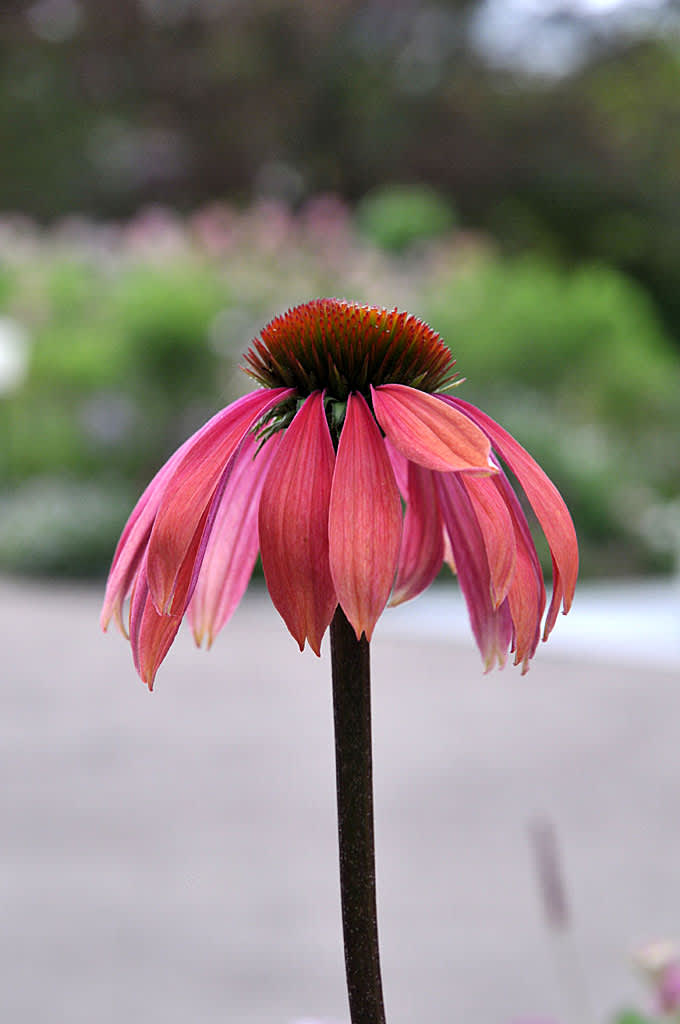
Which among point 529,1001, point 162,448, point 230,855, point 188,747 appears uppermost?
point 162,448

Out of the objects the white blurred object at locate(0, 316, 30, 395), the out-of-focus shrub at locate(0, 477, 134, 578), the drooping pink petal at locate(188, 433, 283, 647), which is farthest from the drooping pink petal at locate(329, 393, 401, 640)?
the white blurred object at locate(0, 316, 30, 395)

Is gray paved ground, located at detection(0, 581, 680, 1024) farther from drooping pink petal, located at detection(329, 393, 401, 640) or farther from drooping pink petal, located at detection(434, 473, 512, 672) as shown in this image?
drooping pink petal, located at detection(329, 393, 401, 640)

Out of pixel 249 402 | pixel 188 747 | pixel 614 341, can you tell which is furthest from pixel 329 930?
pixel 614 341

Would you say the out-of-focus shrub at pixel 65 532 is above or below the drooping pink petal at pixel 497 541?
above

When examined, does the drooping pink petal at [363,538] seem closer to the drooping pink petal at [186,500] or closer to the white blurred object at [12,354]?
the drooping pink petal at [186,500]

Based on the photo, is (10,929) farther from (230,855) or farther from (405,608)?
(405,608)

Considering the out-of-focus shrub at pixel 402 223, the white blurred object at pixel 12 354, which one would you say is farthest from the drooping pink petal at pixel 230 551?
the out-of-focus shrub at pixel 402 223
